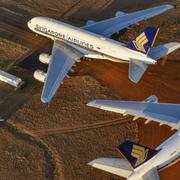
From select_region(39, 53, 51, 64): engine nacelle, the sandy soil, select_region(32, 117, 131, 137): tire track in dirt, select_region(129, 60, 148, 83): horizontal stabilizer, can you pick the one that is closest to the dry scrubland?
select_region(39, 53, 51, 64): engine nacelle

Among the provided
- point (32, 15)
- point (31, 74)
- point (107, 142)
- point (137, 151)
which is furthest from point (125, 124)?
point (32, 15)

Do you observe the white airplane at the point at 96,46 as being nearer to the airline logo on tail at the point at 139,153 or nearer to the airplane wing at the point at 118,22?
the airplane wing at the point at 118,22

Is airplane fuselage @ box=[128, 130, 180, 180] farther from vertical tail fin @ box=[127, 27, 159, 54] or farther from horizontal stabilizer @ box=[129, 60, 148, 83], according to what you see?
vertical tail fin @ box=[127, 27, 159, 54]

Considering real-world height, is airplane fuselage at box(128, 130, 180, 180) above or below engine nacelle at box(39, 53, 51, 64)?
above

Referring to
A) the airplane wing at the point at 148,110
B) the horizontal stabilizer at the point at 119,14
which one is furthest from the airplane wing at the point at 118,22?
the airplane wing at the point at 148,110

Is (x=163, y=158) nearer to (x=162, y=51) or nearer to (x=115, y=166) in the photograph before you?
(x=115, y=166)

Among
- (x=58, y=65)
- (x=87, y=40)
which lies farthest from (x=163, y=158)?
(x=87, y=40)
